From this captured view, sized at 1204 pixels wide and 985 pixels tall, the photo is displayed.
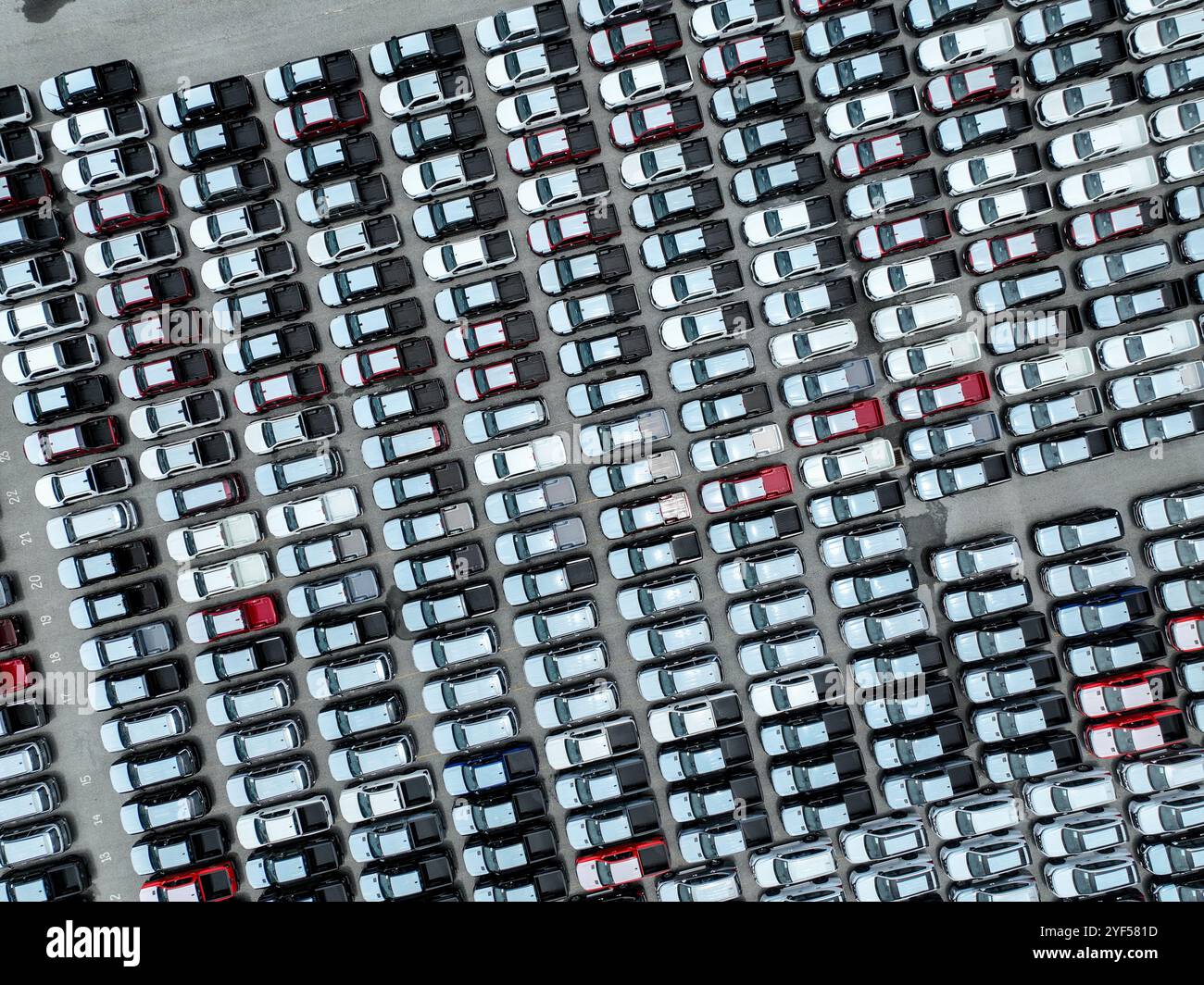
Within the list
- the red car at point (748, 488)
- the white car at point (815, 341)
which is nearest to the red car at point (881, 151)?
the white car at point (815, 341)

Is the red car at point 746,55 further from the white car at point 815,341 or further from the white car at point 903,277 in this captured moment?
the white car at point 815,341

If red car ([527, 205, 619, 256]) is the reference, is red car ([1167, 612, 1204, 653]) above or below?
below

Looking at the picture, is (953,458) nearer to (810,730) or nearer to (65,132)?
(810,730)

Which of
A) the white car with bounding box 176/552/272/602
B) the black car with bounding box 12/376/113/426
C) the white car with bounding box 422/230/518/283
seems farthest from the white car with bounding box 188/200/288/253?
the white car with bounding box 176/552/272/602

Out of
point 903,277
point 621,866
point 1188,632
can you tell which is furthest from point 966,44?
point 621,866

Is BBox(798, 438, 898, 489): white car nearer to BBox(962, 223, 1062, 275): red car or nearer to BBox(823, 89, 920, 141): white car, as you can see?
BBox(962, 223, 1062, 275): red car
